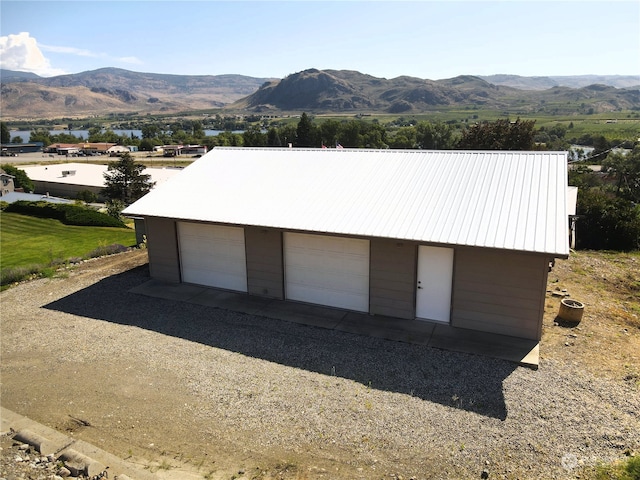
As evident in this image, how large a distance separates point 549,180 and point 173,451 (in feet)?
35.3

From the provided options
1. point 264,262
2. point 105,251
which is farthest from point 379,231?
point 105,251

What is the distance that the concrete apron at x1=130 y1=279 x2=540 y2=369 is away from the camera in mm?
10352

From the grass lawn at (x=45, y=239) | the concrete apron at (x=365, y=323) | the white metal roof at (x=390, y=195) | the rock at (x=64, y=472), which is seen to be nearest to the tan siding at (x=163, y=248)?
the concrete apron at (x=365, y=323)

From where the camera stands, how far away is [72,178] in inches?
2426

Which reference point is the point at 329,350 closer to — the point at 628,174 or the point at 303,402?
the point at 303,402

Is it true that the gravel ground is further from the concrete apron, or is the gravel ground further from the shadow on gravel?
the concrete apron

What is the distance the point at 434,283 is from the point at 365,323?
209 cm

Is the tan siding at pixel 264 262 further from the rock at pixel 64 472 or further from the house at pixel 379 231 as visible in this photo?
the rock at pixel 64 472

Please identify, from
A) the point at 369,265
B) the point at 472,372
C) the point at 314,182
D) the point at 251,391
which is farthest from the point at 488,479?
the point at 314,182

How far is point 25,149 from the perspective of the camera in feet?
439

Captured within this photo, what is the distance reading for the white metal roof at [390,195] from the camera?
35.0ft

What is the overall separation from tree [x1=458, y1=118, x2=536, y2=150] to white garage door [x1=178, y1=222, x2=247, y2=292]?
32.2 metres

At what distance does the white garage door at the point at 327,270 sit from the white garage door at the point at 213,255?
1750 mm

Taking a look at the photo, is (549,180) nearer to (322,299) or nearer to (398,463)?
(322,299)
